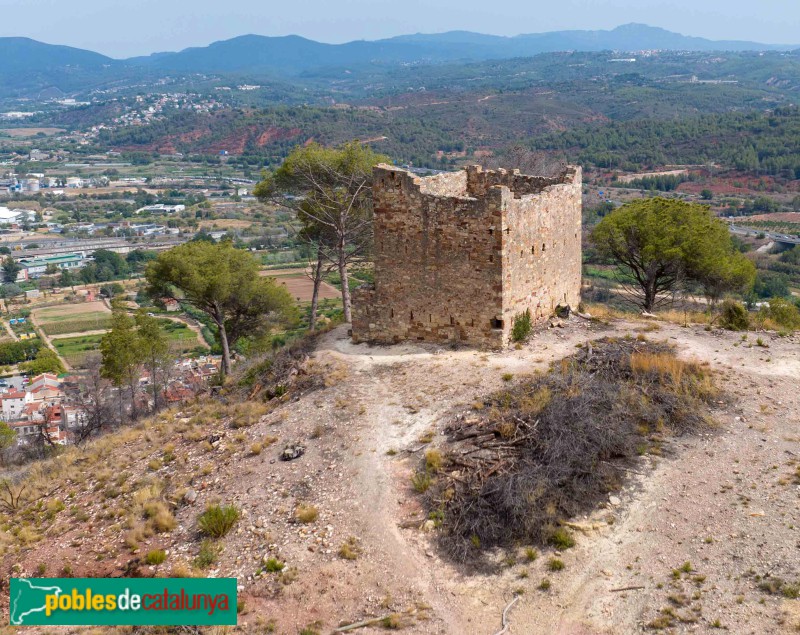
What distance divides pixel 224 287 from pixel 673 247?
12.2 meters

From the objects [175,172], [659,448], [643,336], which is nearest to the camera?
[659,448]

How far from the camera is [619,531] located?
32.3ft

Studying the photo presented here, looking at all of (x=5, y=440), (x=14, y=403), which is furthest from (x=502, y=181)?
(x=14, y=403)

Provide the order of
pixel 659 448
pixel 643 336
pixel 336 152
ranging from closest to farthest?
pixel 659 448 → pixel 643 336 → pixel 336 152

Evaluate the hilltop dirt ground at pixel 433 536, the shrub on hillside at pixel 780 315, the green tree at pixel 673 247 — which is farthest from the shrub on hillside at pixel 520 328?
the green tree at pixel 673 247

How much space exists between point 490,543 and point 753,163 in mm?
87001

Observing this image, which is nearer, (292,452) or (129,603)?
(129,603)

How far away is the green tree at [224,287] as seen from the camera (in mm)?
20562

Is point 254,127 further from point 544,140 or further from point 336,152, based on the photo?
point 336,152

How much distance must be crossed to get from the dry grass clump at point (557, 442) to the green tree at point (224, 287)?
10670 millimetres

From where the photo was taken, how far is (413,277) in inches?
613

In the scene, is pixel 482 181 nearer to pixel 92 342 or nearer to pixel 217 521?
pixel 217 521

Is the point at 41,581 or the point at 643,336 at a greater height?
the point at 643,336

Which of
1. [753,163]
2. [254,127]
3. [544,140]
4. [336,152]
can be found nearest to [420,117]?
[254,127]
